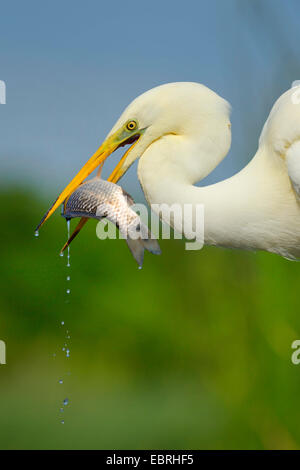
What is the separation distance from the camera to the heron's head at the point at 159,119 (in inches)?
75.8

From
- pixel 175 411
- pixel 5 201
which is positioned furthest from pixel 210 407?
pixel 5 201

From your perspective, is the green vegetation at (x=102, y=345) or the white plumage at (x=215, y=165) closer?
the white plumage at (x=215, y=165)

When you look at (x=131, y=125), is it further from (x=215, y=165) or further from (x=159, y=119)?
(x=215, y=165)

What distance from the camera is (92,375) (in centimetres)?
1035

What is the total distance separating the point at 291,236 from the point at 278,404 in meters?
1.61

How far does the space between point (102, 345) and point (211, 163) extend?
25.6ft

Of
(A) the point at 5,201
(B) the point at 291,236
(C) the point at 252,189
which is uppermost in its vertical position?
(A) the point at 5,201

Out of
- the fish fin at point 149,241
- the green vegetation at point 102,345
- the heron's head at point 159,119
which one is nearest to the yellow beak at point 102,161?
the heron's head at point 159,119

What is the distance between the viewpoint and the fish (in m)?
1.62

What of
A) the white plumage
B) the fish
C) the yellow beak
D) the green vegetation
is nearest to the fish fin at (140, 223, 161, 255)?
the fish

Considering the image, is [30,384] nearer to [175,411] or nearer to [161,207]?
[175,411]

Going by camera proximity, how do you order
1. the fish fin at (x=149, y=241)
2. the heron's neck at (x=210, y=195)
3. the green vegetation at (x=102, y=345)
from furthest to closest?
the green vegetation at (x=102, y=345)
the heron's neck at (x=210, y=195)
the fish fin at (x=149, y=241)

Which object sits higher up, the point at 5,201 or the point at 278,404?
the point at 5,201

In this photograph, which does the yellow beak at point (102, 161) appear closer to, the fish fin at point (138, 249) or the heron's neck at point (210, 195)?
the heron's neck at point (210, 195)
